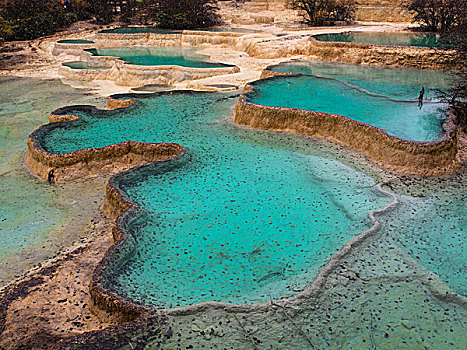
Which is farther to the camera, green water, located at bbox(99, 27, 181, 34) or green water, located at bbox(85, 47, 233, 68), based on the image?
green water, located at bbox(99, 27, 181, 34)

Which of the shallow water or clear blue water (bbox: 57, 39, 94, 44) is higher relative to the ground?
clear blue water (bbox: 57, 39, 94, 44)

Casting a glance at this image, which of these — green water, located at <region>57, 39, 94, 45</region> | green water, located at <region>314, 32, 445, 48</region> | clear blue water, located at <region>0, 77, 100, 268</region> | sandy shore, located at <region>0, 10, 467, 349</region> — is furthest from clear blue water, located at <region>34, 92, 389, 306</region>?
green water, located at <region>57, 39, 94, 45</region>

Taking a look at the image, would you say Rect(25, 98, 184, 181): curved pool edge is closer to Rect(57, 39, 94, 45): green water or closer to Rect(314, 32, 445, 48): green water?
Rect(314, 32, 445, 48): green water

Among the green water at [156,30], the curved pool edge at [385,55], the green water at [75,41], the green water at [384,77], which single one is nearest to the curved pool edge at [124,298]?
the green water at [384,77]

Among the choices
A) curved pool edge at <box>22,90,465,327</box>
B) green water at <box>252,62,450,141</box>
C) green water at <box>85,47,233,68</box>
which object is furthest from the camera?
green water at <box>85,47,233,68</box>

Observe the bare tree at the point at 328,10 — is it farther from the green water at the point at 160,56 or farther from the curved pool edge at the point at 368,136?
the curved pool edge at the point at 368,136

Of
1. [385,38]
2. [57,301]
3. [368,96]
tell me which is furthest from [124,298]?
[385,38]
